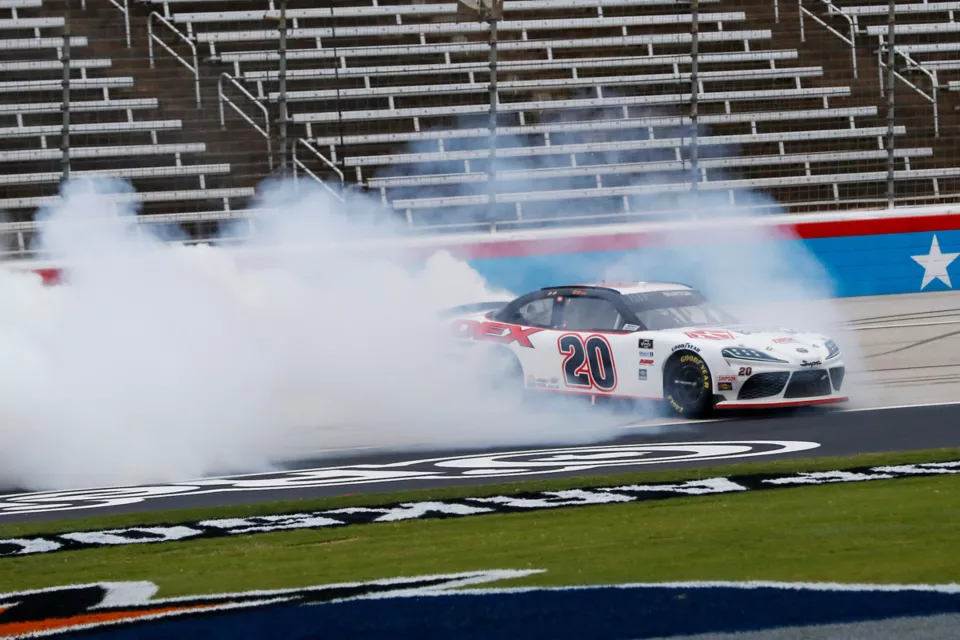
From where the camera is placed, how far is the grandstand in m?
14.6

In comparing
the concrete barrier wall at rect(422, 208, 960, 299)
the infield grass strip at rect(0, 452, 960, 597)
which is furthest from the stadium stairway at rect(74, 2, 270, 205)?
the infield grass strip at rect(0, 452, 960, 597)

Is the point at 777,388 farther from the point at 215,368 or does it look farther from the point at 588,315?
the point at 215,368

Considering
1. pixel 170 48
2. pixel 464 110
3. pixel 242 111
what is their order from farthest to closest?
pixel 170 48, pixel 464 110, pixel 242 111

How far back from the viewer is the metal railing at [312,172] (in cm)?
1441

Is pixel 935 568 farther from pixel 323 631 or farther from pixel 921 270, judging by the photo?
pixel 921 270

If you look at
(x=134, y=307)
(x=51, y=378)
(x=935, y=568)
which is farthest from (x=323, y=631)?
(x=134, y=307)

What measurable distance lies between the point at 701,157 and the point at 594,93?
4.69ft

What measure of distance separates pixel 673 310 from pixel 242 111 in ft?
18.5

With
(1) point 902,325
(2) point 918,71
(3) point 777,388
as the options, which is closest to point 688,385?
(3) point 777,388

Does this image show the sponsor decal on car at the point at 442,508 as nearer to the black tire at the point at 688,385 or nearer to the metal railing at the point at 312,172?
the black tire at the point at 688,385

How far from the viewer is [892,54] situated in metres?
15.5

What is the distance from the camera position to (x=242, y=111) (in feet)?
48.0

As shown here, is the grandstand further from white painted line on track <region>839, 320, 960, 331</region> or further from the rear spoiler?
the rear spoiler

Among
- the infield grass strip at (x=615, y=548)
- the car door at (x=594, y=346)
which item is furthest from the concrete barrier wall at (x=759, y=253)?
the infield grass strip at (x=615, y=548)
